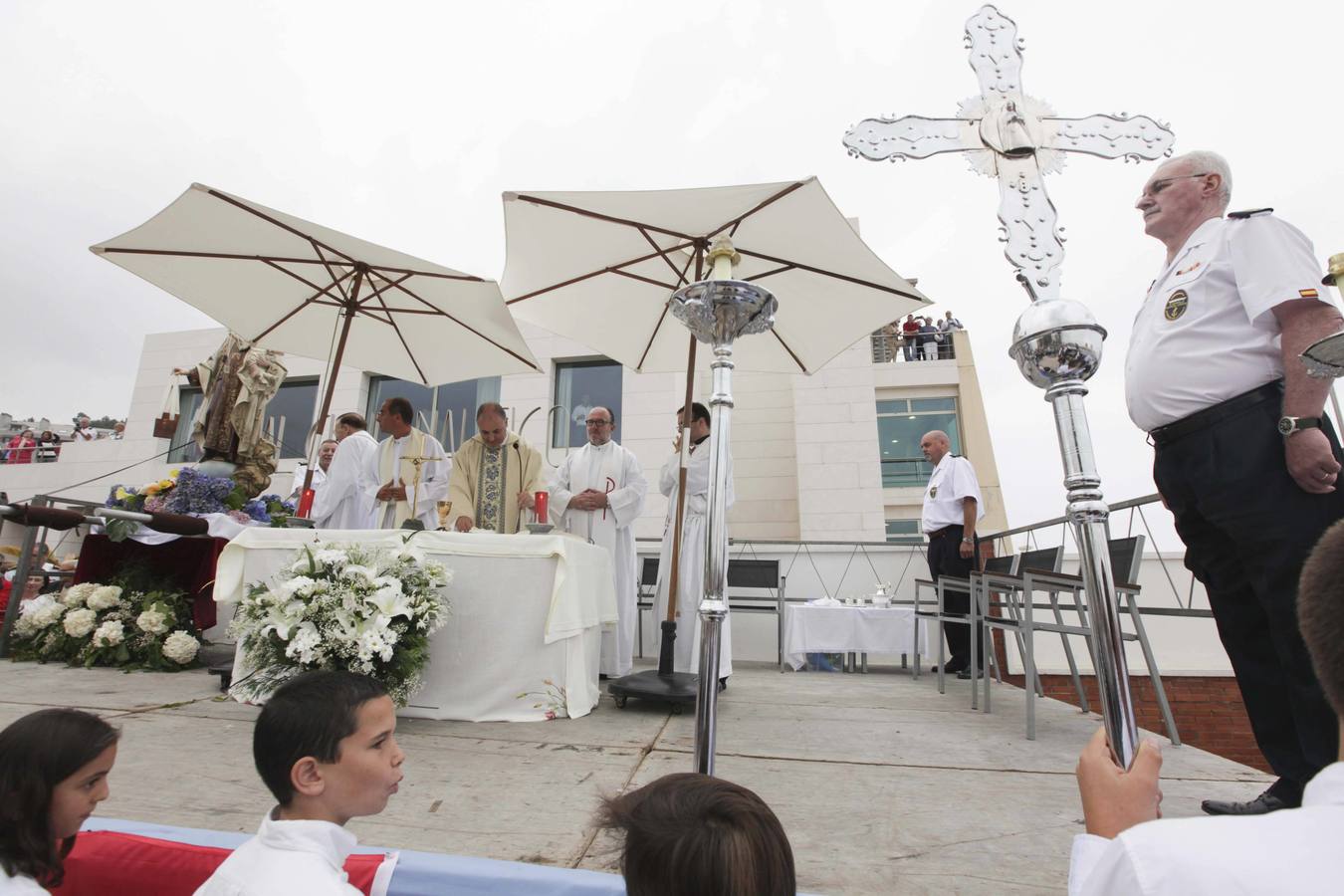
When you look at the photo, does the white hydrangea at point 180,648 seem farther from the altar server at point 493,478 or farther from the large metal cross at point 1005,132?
the large metal cross at point 1005,132

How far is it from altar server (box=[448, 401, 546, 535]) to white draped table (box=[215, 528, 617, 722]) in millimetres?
1324

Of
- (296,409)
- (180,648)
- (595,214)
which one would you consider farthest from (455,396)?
(595,214)

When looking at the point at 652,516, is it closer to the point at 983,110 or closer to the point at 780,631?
the point at 780,631

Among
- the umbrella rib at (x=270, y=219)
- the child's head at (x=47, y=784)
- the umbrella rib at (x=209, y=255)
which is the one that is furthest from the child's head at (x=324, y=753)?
the umbrella rib at (x=209, y=255)

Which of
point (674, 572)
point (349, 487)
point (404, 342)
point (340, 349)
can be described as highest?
point (404, 342)

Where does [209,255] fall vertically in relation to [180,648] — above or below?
above

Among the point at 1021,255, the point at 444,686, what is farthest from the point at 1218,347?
the point at 444,686

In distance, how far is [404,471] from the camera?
5.48m

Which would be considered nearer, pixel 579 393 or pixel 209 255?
pixel 209 255


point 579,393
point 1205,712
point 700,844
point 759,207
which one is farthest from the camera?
point 579,393

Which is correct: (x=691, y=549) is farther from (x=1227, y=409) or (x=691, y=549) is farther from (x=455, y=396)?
(x=455, y=396)

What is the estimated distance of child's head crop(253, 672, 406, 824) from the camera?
4.43 ft

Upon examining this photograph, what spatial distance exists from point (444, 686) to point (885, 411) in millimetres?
12769

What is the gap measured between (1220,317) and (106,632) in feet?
20.9
